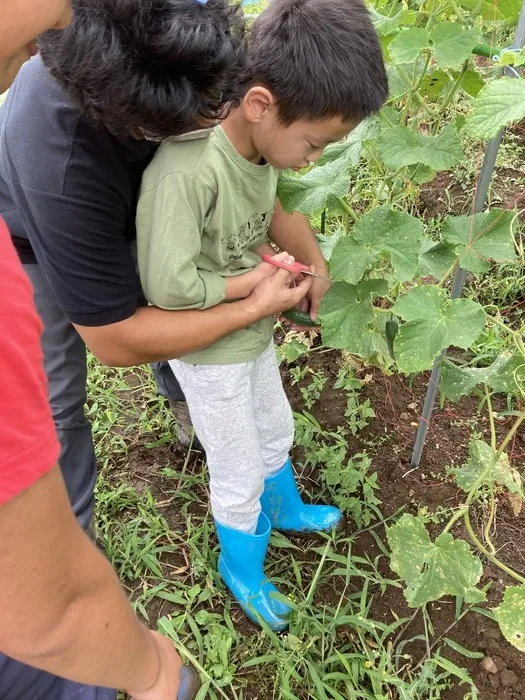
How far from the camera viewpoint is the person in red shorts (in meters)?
0.53

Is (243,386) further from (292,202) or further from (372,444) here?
(372,444)

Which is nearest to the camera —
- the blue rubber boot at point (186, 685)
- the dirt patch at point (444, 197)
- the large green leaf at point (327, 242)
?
the blue rubber boot at point (186, 685)

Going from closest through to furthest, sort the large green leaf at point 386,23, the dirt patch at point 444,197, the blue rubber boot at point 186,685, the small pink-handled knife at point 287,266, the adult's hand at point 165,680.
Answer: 1. the adult's hand at point 165,680
2. the blue rubber boot at point 186,685
3. the large green leaf at point 386,23
4. the small pink-handled knife at point 287,266
5. the dirt patch at point 444,197

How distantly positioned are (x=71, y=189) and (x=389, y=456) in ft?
4.03

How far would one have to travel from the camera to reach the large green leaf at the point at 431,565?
3.65 ft

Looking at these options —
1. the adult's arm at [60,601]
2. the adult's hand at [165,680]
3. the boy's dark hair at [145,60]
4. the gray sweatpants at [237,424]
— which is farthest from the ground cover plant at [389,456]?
the adult's arm at [60,601]

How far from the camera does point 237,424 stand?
129 centimetres

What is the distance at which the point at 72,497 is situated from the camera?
1.50 m

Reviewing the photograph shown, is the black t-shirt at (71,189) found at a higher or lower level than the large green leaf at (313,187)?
higher

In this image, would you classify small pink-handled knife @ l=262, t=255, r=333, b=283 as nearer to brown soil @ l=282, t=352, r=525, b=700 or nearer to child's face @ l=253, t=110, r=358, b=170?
child's face @ l=253, t=110, r=358, b=170

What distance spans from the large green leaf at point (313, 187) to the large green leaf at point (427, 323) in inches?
12.3

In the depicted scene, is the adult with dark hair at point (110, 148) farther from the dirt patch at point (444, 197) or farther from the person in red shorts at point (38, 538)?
the dirt patch at point (444, 197)

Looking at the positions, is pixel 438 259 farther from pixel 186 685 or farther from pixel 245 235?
pixel 186 685

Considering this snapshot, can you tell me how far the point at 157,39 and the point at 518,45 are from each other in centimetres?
59
